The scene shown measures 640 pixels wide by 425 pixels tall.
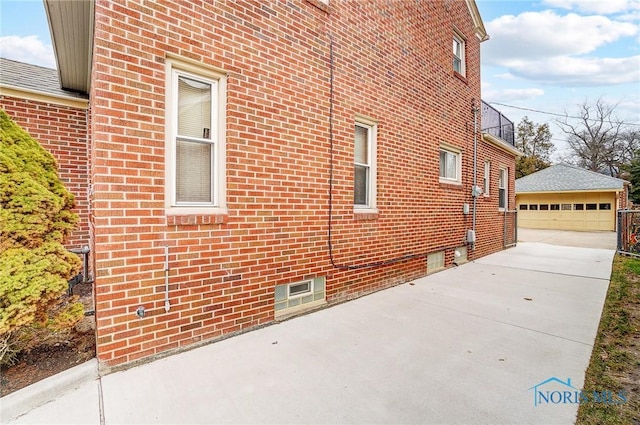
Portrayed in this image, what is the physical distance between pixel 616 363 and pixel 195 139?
461cm

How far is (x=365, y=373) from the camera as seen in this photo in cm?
271

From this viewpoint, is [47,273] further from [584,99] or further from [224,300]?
[584,99]

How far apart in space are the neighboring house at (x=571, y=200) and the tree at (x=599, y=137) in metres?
19.4

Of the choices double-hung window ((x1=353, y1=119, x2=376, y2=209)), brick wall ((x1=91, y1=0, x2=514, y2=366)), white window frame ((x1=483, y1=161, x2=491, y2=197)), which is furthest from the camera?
white window frame ((x1=483, y1=161, x2=491, y2=197))

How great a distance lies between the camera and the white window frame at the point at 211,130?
3082 millimetres

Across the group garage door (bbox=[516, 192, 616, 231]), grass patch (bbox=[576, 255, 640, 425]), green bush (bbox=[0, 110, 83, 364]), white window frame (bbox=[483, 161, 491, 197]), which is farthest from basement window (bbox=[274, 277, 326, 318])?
garage door (bbox=[516, 192, 616, 231])

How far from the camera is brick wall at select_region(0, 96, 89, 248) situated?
5.15 meters

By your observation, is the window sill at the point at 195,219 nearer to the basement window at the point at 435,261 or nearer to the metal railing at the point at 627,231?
the basement window at the point at 435,261

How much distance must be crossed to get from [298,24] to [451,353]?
4.28 meters

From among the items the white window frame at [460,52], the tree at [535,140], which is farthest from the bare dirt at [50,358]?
the tree at [535,140]

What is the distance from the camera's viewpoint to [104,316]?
2.71 m

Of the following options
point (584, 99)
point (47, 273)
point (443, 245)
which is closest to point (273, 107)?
point (47, 273)

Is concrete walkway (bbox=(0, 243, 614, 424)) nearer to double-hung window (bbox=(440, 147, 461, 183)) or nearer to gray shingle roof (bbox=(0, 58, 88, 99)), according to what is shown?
double-hung window (bbox=(440, 147, 461, 183))

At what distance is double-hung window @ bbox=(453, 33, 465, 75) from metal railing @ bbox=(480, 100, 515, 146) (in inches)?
56.8
